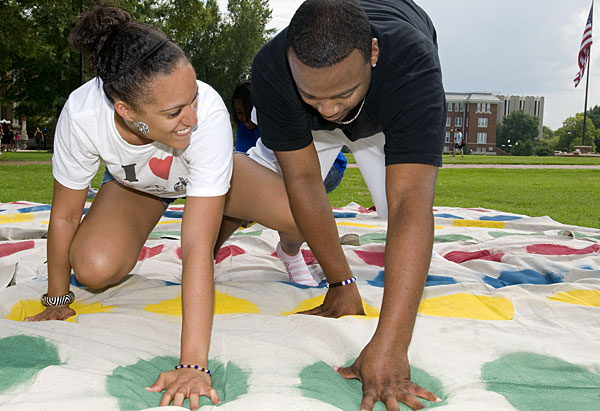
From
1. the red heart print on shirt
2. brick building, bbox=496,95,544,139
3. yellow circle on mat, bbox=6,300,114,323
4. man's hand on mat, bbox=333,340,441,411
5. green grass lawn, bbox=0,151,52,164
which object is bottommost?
yellow circle on mat, bbox=6,300,114,323

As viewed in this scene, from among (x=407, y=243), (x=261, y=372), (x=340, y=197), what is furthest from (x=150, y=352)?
(x=340, y=197)

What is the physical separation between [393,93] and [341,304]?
0.82 m

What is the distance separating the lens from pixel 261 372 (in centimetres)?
167

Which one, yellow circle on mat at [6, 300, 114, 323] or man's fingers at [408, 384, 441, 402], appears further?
yellow circle on mat at [6, 300, 114, 323]

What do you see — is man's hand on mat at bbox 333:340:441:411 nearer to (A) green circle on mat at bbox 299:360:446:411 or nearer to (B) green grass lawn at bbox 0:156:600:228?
(A) green circle on mat at bbox 299:360:446:411

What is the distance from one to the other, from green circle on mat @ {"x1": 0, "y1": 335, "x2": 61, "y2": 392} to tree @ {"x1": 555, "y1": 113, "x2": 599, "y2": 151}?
224 feet

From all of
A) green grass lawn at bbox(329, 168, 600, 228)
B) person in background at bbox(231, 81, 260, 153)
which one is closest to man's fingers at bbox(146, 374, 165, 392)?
person in background at bbox(231, 81, 260, 153)

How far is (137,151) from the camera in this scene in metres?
2.17

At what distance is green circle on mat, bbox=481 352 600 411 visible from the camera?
1508 mm

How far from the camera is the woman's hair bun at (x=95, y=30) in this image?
1.88 metres

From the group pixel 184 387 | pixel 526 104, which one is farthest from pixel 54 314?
pixel 526 104

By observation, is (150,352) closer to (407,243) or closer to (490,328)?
(407,243)

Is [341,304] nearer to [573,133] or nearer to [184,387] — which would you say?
[184,387]

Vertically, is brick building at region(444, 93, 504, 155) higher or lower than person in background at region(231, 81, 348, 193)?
higher
